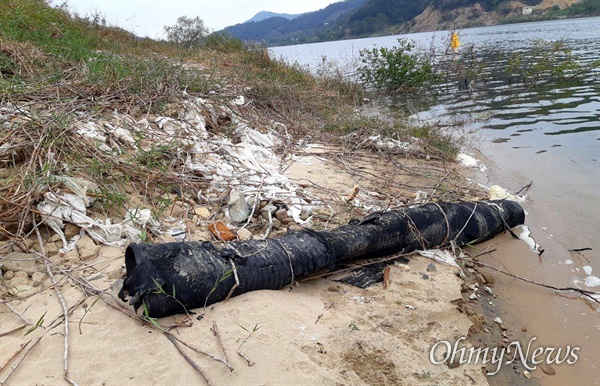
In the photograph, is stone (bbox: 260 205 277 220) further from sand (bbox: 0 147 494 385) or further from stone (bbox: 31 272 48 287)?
stone (bbox: 31 272 48 287)

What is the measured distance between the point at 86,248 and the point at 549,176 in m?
4.83

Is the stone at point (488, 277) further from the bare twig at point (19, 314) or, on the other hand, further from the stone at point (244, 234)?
the bare twig at point (19, 314)

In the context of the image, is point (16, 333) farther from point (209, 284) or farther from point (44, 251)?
point (209, 284)

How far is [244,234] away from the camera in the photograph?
2.83m

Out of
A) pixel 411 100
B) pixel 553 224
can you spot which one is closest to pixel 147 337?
pixel 553 224

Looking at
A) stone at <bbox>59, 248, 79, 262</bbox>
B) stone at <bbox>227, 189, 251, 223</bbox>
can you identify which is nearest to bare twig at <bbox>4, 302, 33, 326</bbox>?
stone at <bbox>59, 248, 79, 262</bbox>

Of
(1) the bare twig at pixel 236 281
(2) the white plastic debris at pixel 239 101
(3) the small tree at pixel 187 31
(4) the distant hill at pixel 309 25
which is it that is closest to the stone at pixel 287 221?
(1) the bare twig at pixel 236 281

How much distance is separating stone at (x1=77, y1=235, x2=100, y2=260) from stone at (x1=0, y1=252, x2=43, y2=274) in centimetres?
21

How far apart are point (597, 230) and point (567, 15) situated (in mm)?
46993

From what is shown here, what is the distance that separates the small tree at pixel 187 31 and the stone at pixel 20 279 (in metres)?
11.0

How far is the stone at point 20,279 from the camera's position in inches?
84.1

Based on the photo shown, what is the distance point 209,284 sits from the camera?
6.45 feet

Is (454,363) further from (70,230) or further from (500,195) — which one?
(500,195)

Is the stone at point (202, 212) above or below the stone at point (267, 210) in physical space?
above
